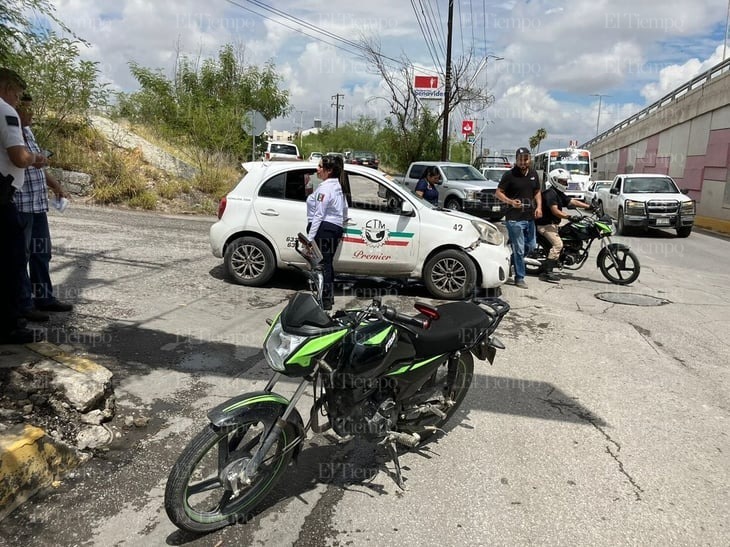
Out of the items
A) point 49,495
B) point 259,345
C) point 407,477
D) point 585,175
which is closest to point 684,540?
point 407,477

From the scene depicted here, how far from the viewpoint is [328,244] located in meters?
6.88

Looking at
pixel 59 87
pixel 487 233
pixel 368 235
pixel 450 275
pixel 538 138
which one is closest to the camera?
pixel 368 235

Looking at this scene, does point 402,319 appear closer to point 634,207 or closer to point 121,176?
point 121,176

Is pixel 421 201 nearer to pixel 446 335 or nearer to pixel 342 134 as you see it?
pixel 446 335

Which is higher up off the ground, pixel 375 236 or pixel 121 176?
pixel 121 176

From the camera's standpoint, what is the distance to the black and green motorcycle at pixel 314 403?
9.06ft

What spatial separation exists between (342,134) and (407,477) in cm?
7207

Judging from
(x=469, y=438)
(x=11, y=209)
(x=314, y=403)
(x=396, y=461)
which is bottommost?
(x=469, y=438)

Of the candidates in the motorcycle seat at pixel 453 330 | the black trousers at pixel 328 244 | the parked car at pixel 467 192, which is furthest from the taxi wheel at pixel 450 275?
the parked car at pixel 467 192

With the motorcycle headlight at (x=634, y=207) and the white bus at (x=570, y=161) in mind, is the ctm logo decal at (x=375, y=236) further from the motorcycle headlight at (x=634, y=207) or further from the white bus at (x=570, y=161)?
the white bus at (x=570, y=161)

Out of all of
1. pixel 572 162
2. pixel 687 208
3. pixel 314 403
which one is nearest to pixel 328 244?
pixel 314 403

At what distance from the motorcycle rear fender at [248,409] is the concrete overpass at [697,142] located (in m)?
21.9

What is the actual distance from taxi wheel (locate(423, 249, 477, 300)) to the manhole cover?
87.4 inches

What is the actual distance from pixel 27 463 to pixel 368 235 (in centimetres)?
510
